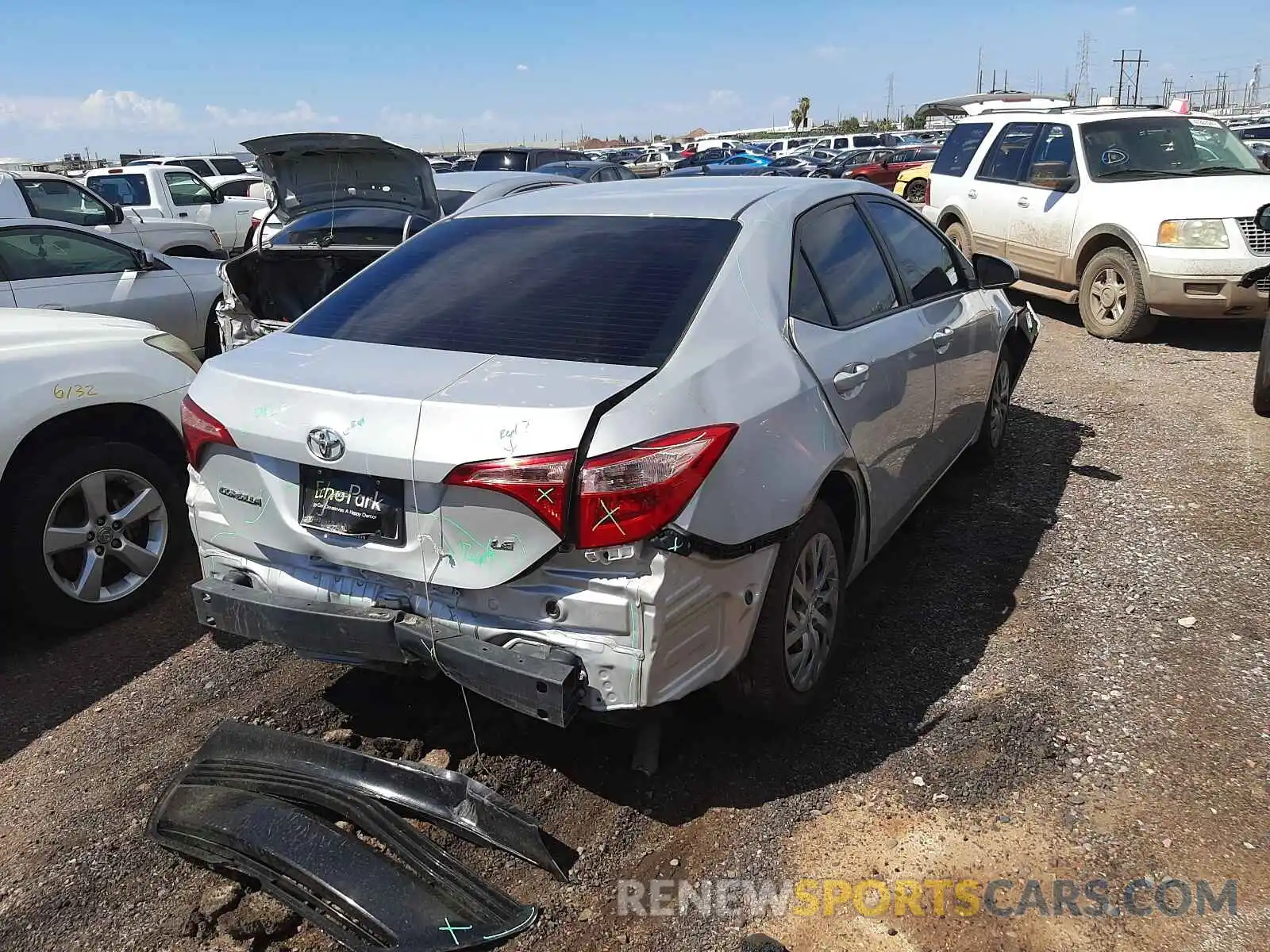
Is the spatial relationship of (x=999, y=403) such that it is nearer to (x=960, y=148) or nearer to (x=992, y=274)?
(x=992, y=274)

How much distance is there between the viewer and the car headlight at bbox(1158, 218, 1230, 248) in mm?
7984

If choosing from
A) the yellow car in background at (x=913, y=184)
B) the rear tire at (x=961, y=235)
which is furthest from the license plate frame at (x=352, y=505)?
the yellow car in background at (x=913, y=184)

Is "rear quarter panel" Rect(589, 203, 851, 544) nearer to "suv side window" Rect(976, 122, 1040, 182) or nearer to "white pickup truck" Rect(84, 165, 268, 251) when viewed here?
"suv side window" Rect(976, 122, 1040, 182)

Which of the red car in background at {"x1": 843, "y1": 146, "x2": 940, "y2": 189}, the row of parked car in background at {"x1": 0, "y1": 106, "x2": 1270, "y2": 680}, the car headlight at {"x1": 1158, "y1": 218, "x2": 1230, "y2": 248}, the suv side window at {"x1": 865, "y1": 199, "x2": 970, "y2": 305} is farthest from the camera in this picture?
the red car in background at {"x1": 843, "y1": 146, "x2": 940, "y2": 189}

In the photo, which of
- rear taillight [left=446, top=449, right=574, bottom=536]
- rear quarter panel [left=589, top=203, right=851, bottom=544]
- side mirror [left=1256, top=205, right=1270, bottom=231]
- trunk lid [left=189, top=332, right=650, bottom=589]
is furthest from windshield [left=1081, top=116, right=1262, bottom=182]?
rear taillight [left=446, top=449, right=574, bottom=536]

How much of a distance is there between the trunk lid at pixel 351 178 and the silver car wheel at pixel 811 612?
465cm

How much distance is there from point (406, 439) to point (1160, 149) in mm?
8897

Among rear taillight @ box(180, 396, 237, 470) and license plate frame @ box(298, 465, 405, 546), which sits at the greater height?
rear taillight @ box(180, 396, 237, 470)

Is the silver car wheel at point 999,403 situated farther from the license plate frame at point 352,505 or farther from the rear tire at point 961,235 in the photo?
the rear tire at point 961,235

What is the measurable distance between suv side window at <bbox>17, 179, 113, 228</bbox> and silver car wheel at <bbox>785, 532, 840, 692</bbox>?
1043 centimetres

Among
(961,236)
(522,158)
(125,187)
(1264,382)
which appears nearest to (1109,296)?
(961,236)

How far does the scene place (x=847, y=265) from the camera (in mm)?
3764

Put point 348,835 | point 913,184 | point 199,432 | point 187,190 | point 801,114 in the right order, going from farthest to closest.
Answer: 1. point 801,114
2. point 913,184
3. point 187,190
4. point 199,432
5. point 348,835

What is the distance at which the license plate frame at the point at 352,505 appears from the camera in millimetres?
2672
